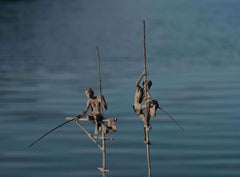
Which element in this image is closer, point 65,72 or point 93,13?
point 65,72

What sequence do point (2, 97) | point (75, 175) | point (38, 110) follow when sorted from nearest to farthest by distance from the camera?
point (75, 175) < point (38, 110) < point (2, 97)

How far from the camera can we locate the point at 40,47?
10194 cm

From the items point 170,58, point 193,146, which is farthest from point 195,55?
point 193,146

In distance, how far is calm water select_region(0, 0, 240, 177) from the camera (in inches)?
1704

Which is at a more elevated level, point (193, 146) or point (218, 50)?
point (218, 50)

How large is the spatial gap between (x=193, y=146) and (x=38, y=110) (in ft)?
54.0

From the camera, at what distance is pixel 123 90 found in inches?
2606

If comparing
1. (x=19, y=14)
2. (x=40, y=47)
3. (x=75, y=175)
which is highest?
(x=19, y=14)

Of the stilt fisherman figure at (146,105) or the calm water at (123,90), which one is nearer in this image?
the stilt fisherman figure at (146,105)

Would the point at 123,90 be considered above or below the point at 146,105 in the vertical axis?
above

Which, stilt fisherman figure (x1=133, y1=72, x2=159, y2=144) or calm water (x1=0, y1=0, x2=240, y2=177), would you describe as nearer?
stilt fisherman figure (x1=133, y1=72, x2=159, y2=144)

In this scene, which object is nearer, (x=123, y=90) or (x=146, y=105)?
(x=146, y=105)

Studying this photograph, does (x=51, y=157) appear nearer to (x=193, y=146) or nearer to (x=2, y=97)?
(x=193, y=146)

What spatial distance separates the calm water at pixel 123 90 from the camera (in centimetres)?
4328
